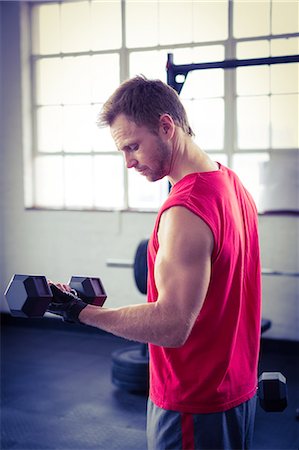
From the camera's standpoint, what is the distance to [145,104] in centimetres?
128

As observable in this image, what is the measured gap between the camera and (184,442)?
4.07 ft

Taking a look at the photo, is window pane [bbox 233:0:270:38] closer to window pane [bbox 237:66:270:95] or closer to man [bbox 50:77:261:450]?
window pane [bbox 237:66:270:95]

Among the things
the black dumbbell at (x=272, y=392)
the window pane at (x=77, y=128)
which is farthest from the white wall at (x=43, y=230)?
the black dumbbell at (x=272, y=392)

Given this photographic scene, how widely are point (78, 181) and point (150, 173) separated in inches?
141

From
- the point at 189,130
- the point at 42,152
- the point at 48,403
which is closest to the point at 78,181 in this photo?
the point at 42,152

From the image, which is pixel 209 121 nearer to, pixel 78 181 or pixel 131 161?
pixel 78 181

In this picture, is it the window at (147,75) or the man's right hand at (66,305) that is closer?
the man's right hand at (66,305)

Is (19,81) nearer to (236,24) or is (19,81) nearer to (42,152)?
(42,152)

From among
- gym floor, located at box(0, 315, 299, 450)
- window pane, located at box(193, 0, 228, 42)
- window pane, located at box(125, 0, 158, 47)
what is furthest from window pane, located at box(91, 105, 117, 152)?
gym floor, located at box(0, 315, 299, 450)

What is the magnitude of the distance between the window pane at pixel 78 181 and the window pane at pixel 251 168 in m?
1.18

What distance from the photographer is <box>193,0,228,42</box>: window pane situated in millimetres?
4219

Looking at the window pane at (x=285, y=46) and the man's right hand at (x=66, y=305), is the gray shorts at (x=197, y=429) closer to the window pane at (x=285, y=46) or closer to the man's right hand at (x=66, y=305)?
the man's right hand at (x=66, y=305)

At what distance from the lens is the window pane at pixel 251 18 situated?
13.4 ft

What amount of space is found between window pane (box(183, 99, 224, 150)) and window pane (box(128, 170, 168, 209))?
1.53 ft
